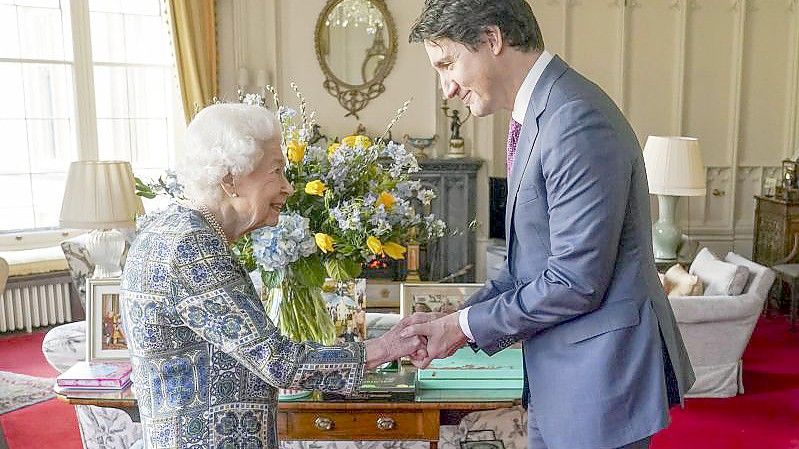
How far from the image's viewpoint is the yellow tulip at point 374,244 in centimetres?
212

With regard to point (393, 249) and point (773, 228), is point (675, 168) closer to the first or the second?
point (773, 228)

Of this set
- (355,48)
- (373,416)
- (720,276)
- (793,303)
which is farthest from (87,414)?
(793,303)

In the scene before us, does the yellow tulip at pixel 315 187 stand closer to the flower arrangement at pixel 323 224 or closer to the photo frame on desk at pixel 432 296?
the flower arrangement at pixel 323 224

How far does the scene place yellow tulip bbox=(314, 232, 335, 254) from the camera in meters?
2.12

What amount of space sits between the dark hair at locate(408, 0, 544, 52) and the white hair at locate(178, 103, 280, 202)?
0.42 metres

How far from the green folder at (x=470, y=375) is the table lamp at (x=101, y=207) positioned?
228cm

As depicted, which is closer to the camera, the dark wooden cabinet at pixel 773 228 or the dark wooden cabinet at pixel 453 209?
the dark wooden cabinet at pixel 773 228

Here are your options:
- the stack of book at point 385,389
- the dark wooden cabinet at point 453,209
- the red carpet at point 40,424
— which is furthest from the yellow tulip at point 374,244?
the dark wooden cabinet at point 453,209

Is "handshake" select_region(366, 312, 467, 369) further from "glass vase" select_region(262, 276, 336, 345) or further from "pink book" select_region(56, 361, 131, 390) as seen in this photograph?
"pink book" select_region(56, 361, 131, 390)

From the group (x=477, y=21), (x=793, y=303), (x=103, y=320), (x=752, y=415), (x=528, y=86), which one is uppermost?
(x=477, y=21)

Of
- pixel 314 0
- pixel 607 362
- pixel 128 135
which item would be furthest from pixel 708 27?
pixel 607 362

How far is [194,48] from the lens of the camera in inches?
270

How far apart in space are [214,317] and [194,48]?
18.9 ft

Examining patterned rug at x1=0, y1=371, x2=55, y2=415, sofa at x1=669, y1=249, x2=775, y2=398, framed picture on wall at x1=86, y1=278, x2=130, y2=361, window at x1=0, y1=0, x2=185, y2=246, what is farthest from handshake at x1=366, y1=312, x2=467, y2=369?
window at x1=0, y1=0, x2=185, y2=246
